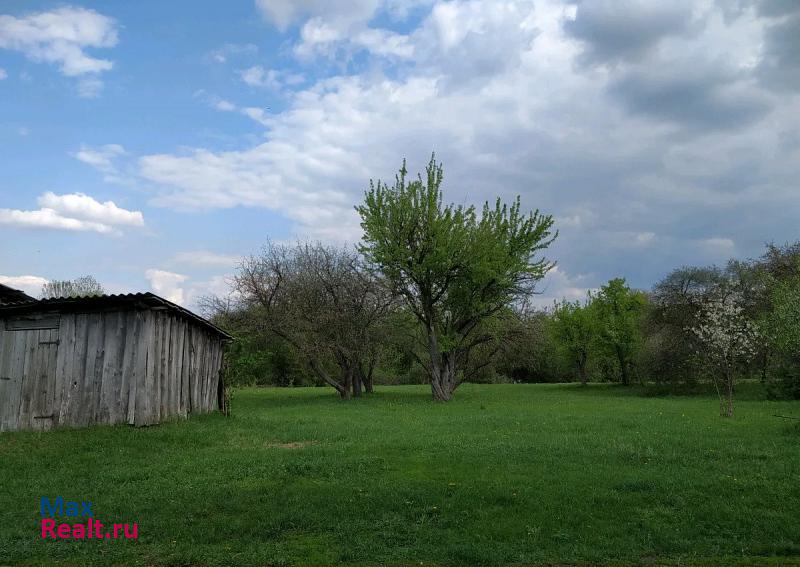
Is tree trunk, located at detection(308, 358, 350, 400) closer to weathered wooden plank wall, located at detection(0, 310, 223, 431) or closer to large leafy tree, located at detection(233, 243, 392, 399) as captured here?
large leafy tree, located at detection(233, 243, 392, 399)

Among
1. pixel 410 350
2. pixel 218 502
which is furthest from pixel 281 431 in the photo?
pixel 410 350

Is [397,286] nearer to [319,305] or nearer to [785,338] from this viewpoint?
[319,305]

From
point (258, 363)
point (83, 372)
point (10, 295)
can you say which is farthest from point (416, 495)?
point (10, 295)

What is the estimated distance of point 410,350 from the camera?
3591cm

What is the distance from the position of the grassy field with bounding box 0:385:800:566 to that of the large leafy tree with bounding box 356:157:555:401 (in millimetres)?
17475

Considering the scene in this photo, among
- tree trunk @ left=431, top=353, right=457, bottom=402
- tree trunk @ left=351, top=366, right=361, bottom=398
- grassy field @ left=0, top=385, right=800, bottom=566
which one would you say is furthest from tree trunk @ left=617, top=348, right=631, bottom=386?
grassy field @ left=0, top=385, right=800, bottom=566

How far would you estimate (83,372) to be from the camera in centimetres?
1564

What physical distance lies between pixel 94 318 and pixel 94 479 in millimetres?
6540

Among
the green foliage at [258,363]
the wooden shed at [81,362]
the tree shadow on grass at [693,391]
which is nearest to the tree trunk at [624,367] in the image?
the tree shadow on grass at [693,391]

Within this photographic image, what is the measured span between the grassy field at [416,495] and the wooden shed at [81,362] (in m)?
0.82

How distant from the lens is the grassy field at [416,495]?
6594 mm

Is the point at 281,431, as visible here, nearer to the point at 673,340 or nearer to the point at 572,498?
the point at 572,498

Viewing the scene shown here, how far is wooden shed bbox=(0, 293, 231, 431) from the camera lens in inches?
609

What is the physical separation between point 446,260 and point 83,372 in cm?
2043
